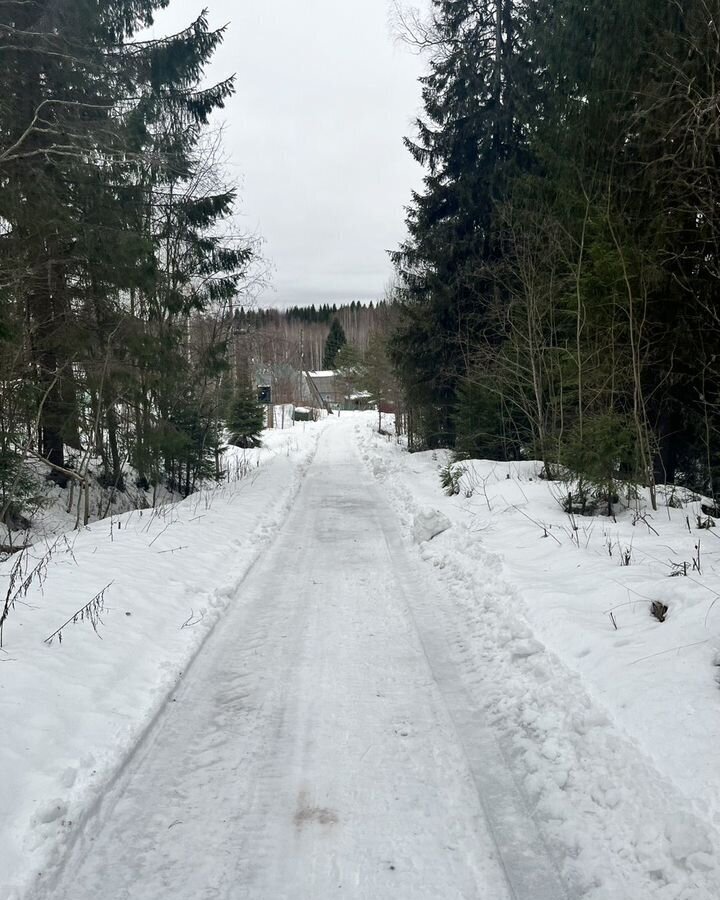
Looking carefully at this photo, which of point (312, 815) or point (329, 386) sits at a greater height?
point (329, 386)

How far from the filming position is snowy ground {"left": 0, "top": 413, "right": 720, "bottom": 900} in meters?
2.51

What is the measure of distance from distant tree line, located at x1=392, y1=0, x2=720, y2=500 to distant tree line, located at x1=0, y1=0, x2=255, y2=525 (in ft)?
21.8

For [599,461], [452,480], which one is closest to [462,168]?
[452,480]

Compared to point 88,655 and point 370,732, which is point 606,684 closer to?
point 370,732

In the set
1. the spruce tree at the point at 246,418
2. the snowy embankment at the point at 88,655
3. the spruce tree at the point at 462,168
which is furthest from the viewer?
the spruce tree at the point at 246,418

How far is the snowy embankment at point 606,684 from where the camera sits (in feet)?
8.36

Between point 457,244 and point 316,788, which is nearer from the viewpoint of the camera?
point 316,788

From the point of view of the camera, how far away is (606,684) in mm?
3779

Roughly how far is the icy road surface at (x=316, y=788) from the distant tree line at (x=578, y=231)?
5.41 m

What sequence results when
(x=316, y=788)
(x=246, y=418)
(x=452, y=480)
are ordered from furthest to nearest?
(x=246, y=418) < (x=452, y=480) < (x=316, y=788)

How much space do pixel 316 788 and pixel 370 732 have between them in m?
0.62

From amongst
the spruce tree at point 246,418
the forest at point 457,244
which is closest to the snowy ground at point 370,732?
the forest at point 457,244

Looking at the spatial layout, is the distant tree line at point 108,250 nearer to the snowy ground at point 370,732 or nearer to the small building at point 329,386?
the snowy ground at point 370,732

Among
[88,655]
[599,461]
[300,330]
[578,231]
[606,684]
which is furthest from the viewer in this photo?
[300,330]
